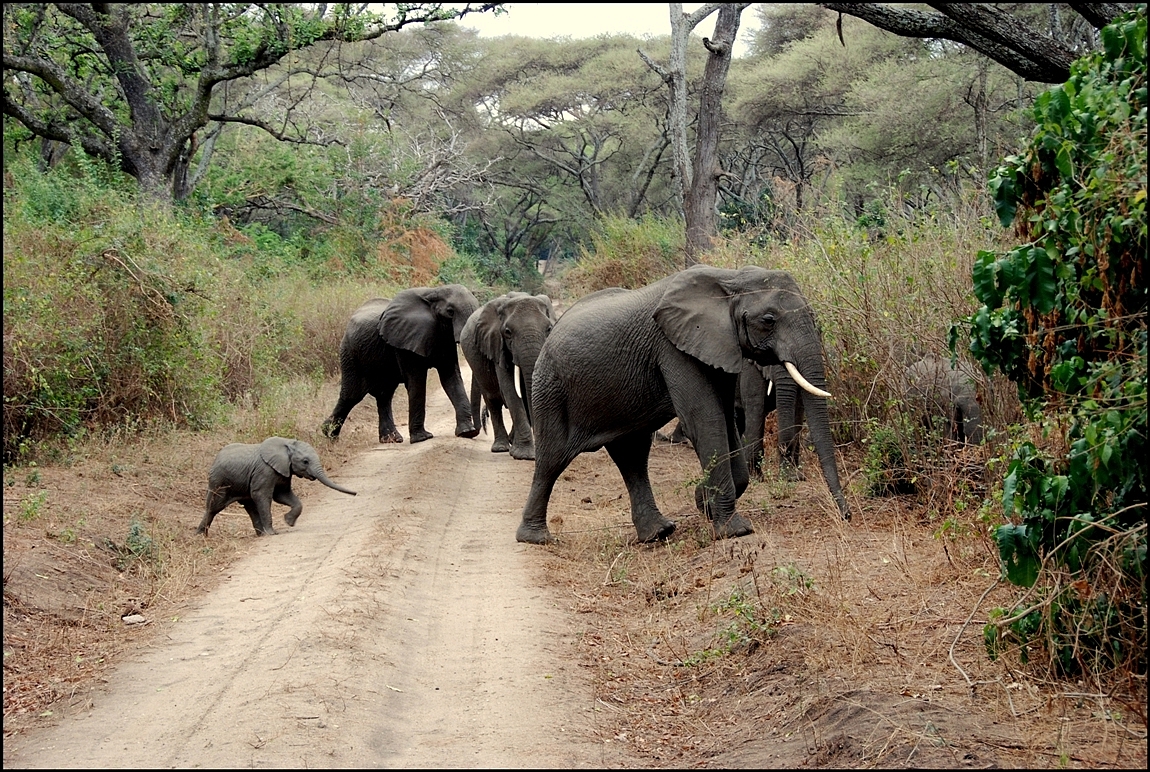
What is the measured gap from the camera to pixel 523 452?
46.9 feet

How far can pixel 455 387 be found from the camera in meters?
16.0

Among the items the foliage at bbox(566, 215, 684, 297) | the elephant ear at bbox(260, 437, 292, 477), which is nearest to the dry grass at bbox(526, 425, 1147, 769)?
the elephant ear at bbox(260, 437, 292, 477)

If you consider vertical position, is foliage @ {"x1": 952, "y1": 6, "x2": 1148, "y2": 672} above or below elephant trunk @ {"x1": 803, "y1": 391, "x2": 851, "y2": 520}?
above

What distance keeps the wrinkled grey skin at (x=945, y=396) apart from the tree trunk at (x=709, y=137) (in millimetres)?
10946

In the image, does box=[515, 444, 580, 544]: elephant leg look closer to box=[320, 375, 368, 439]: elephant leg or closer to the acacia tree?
box=[320, 375, 368, 439]: elephant leg

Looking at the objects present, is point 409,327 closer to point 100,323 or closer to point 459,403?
point 459,403

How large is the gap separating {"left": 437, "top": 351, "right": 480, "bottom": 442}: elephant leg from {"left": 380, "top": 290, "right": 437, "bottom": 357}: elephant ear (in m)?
0.48

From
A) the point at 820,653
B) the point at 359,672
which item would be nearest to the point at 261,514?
the point at 359,672

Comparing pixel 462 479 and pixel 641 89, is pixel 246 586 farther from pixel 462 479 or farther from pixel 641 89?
pixel 641 89

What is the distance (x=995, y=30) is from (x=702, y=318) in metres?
3.06

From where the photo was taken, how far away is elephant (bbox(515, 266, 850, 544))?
8734 mm

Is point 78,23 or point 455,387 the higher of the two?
point 78,23

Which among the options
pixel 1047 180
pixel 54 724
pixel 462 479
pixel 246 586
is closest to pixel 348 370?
pixel 462 479

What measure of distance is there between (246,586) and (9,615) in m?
1.59
